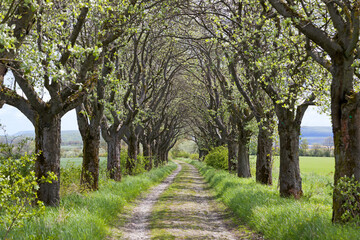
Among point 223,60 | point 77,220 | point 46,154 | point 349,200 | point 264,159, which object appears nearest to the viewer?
point 349,200

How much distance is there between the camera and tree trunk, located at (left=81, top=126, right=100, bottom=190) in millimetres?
13875

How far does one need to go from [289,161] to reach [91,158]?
862 cm

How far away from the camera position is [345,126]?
23.4 feet

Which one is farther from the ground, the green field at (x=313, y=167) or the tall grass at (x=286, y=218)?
the tall grass at (x=286, y=218)

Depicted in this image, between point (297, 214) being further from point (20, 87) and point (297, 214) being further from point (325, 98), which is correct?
point (20, 87)

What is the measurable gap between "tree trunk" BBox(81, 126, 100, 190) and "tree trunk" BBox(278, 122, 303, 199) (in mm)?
8025

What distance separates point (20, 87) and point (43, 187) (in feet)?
10.6

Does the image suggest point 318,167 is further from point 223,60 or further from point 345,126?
point 345,126

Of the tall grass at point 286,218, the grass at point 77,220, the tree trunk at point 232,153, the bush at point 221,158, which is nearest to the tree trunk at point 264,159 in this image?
the tall grass at point 286,218

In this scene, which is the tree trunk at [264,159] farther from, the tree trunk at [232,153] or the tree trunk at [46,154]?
the tree trunk at [46,154]

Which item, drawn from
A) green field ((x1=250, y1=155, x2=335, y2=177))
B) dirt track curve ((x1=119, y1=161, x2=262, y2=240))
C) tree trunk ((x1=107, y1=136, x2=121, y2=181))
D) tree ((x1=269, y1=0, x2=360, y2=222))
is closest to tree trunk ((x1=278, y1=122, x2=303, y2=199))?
dirt track curve ((x1=119, y1=161, x2=262, y2=240))

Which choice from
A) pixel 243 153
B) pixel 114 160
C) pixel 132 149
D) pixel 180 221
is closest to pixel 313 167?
pixel 243 153

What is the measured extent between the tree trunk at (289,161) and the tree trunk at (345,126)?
487 cm

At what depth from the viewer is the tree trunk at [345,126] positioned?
7.00 meters
